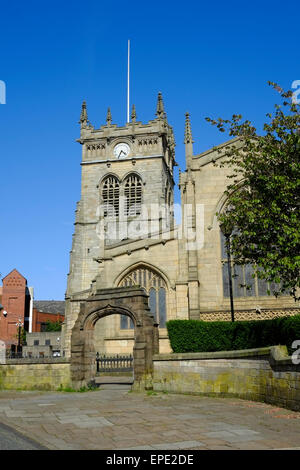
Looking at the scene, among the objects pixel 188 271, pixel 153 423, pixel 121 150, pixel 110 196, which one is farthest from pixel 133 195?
pixel 153 423

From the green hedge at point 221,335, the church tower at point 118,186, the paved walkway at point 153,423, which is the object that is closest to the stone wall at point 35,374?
the paved walkway at point 153,423

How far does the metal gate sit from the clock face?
27489 millimetres

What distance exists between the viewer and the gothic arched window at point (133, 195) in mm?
47694

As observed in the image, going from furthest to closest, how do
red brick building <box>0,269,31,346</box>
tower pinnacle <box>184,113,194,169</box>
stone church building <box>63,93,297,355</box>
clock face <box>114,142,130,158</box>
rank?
red brick building <box>0,269,31,346</box>
clock face <box>114,142,130,158</box>
tower pinnacle <box>184,113,194,169</box>
stone church building <box>63,93,297,355</box>

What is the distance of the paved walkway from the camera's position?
752 centimetres

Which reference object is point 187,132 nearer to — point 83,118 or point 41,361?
point 41,361

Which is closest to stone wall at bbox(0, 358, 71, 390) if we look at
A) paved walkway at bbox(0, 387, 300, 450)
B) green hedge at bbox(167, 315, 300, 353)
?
paved walkway at bbox(0, 387, 300, 450)

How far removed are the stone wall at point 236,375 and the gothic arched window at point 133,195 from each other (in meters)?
31.9

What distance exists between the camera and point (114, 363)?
84.3ft

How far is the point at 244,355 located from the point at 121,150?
39.0 metres

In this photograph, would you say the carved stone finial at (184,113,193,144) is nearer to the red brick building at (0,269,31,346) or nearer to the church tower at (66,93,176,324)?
the church tower at (66,93,176,324)

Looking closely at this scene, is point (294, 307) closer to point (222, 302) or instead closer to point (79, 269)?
point (222, 302)
